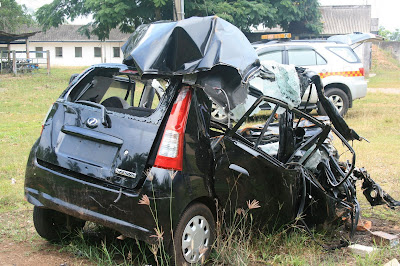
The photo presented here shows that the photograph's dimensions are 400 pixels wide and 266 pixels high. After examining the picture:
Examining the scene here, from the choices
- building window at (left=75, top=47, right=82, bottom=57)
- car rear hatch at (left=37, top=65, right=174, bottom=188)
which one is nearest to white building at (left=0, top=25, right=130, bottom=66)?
building window at (left=75, top=47, right=82, bottom=57)

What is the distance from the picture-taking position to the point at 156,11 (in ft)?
79.3

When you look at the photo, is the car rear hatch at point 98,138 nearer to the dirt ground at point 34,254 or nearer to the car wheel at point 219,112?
the car wheel at point 219,112

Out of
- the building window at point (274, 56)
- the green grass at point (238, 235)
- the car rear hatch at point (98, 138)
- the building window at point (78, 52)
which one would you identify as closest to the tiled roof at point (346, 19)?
the building window at point (78, 52)

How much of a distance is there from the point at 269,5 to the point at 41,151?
24.7 metres

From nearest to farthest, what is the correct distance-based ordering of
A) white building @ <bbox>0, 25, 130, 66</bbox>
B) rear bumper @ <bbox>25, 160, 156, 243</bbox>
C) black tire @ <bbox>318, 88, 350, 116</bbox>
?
rear bumper @ <bbox>25, 160, 156, 243</bbox>, black tire @ <bbox>318, 88, 350, 116</bbox>, white building @ <bbox>0, 25, 130, 66</bbox>

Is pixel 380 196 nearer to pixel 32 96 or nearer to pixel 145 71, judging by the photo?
pixel 145 71

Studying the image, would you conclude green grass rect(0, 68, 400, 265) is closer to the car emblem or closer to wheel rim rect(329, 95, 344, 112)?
wheel rim rect(329, 95, 344, 112)

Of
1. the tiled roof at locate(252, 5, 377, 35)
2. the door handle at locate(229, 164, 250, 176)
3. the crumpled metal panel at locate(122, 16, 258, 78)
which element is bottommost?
the door handle at locate(229, 164, 250, 176)

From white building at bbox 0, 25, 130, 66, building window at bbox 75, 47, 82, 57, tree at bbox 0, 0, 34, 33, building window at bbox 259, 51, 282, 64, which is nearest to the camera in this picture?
building window at bbox 259, 51, 282, 64

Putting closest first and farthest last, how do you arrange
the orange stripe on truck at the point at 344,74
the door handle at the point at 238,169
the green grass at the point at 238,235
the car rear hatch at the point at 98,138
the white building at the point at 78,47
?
the car rear hatch at the point at 98,138 < the door handle at the point at 238,169 < the green grass at the point at 238,235 < the orange stripe on truck at the point at 344,74 < the white building at the point at 78,47

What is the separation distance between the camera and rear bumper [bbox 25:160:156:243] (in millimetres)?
3436

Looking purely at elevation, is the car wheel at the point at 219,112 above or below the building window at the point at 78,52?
below

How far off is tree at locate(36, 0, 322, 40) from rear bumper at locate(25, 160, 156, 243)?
18.6 metres

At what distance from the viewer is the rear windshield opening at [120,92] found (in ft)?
14.2
